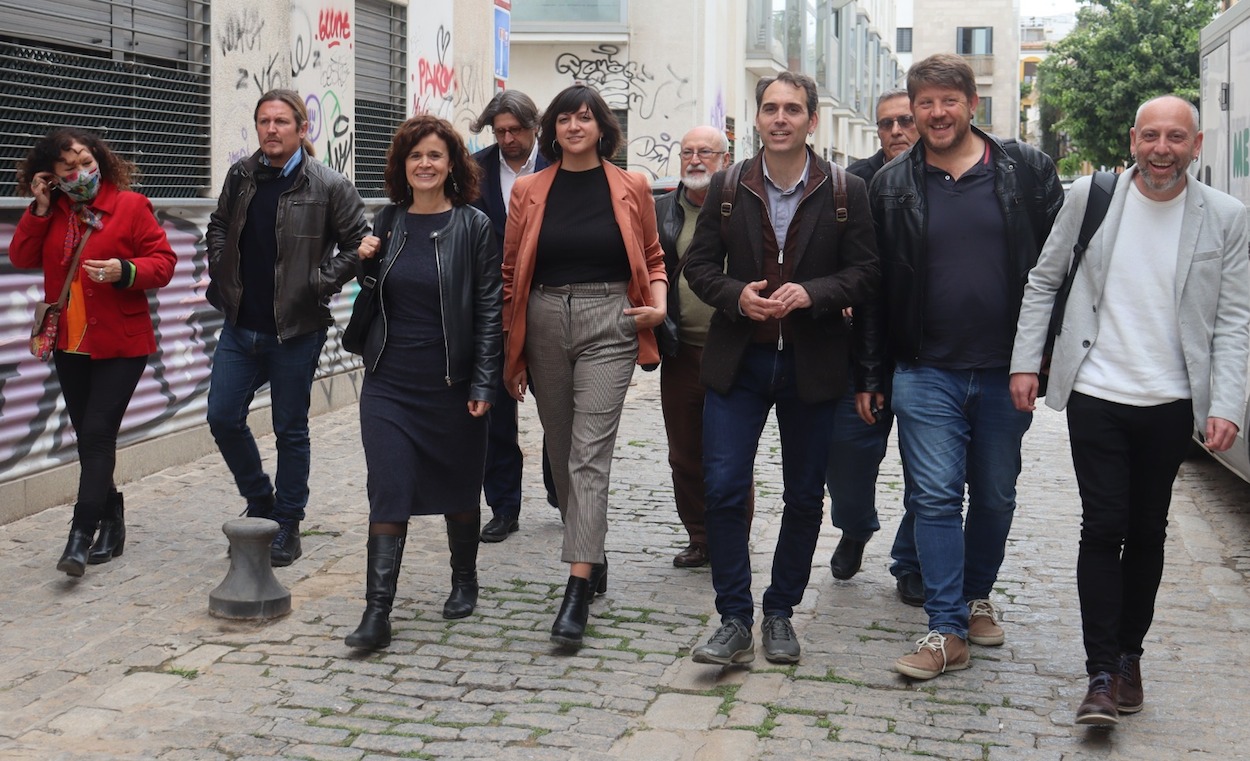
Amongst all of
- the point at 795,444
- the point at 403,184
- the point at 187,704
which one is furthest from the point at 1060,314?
the point at 187,704

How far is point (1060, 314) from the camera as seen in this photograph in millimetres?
5148

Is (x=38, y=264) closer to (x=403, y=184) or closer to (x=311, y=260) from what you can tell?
(x=311, y=260)

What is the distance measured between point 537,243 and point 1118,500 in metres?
2.34

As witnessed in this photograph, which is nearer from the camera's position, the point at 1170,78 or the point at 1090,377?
the point at 1090,377

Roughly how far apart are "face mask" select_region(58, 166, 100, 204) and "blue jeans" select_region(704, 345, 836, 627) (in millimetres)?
2896

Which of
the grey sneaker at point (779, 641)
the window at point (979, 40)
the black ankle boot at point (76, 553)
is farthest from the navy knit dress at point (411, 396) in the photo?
the window at point (979, 40)

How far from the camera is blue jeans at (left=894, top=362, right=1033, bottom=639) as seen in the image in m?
5.52

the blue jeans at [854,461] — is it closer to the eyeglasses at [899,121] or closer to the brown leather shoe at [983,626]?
the brown leather shoe at [983,626]

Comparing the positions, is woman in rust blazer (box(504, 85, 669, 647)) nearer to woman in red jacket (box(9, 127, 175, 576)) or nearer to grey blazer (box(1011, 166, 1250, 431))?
grey blazer (box(1011, 166, 1250, 431))

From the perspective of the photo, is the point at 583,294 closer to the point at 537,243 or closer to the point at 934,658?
the point at 537,243

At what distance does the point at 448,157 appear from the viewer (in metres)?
5.96

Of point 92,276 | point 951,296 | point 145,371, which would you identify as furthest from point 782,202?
point 145,371

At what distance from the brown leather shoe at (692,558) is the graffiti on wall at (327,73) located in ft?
18.5

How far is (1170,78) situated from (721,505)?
46564 mm
